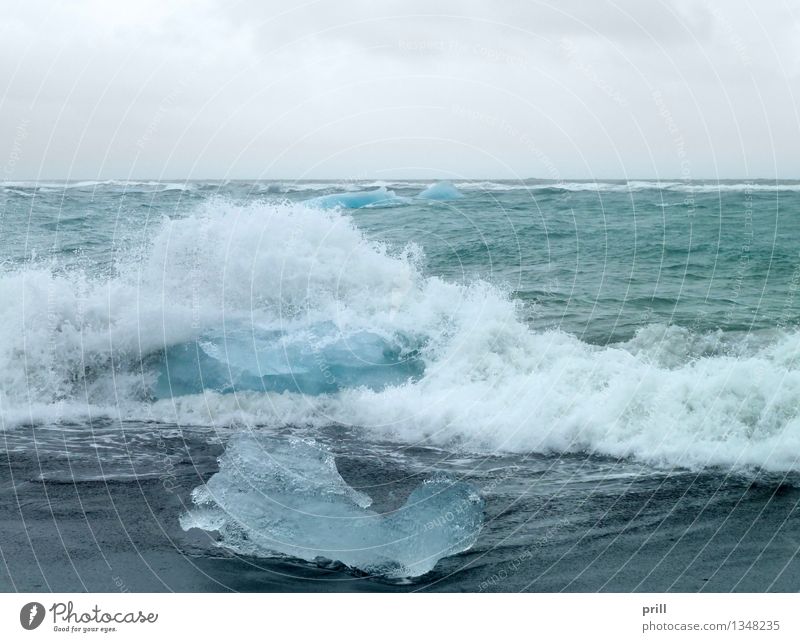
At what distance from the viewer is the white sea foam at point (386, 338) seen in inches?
311

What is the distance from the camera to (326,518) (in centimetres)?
602

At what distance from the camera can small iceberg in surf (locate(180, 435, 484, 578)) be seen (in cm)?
557

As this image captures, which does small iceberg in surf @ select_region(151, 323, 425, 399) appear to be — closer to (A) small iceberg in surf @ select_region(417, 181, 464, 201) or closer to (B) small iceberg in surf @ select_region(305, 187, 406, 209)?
(B) small iceberg in surf @ select_region(305, 187, 406, 209)

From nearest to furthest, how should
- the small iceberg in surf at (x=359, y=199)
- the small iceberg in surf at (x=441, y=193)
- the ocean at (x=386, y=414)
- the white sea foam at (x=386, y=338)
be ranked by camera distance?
1. the ocean at (x=386, y=414)
2. the white sea foam at (x=386, y=338)
3. the small iceberg in surf at (x=359, y=199)
4. the small iceberg in surf at (x=441, y=193)

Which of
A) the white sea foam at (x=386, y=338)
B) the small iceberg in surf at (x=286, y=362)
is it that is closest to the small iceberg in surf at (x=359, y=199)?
the white sea foam at (x=386, y=338)

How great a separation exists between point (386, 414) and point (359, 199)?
10.7 meters

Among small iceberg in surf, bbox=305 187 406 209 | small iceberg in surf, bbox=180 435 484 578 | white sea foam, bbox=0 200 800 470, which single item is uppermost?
small iceberg in surf, bbox=305 187 406 209

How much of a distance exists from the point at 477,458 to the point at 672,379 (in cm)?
274

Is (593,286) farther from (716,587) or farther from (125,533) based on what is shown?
(125,533)

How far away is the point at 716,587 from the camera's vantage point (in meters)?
5.30

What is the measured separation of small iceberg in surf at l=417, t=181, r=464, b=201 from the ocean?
5.28 m

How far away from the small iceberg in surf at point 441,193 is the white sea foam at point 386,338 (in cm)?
858

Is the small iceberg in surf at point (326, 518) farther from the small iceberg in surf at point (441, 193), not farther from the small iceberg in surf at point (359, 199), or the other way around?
the small iceberg in surf at point (441, 193)

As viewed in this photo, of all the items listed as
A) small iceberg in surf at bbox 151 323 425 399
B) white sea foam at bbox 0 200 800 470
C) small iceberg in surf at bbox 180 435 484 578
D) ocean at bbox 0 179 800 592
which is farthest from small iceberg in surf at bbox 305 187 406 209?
small iceberg in surf at bbox 180 435 484 578
